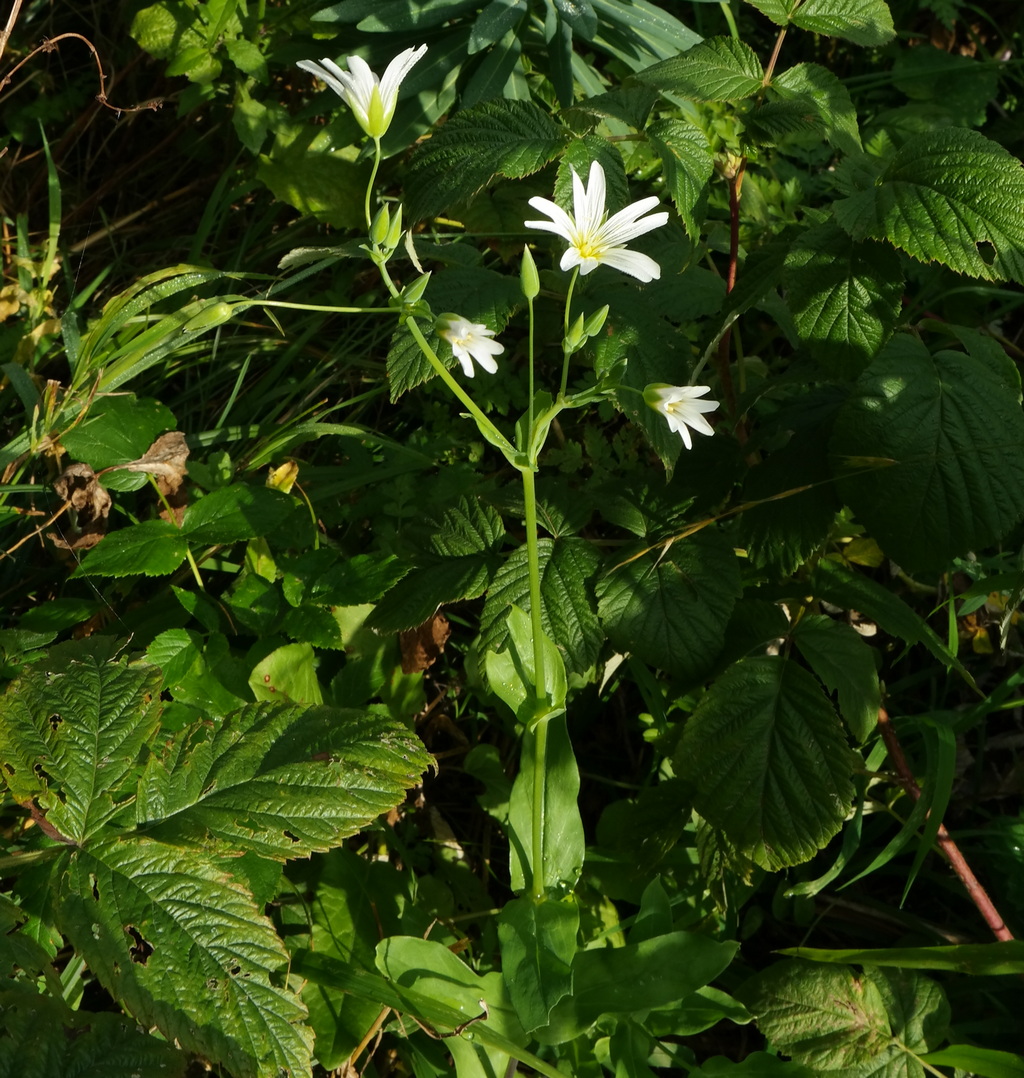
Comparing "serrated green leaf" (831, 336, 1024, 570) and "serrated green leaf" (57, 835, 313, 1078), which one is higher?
"serrated green leaf" (831, 336, 1024, 570)

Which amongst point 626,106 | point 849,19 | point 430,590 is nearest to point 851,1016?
point 430,590

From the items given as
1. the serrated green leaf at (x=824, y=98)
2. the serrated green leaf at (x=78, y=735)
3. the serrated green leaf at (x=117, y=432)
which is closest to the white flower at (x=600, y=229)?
the serrated green leaf at (x=824, y=98)

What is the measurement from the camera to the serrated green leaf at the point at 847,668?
56.7 inches

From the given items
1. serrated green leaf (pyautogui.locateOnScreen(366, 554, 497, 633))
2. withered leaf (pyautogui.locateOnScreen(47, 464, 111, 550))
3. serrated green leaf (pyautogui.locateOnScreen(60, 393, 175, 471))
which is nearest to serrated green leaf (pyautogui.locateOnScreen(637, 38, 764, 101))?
serrated green leaf (pyautogui.locateOnScreen(366, 554, 497, 633))

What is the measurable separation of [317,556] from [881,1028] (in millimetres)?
1161

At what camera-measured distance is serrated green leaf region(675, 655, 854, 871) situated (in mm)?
1383

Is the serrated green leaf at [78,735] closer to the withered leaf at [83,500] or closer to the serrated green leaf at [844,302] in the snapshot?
the withered leaf at [83,500]

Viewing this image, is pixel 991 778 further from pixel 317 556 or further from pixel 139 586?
pixel 139 586

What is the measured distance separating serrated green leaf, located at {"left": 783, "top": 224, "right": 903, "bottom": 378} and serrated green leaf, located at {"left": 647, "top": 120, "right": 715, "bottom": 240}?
16cm

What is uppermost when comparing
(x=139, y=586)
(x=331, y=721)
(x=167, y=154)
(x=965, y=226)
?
(x=965, y=226)

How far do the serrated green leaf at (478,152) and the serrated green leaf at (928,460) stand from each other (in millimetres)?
575

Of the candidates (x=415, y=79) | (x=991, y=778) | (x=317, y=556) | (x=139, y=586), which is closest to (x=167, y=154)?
(x=415, y=79)

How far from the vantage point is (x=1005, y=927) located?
1.56 metres

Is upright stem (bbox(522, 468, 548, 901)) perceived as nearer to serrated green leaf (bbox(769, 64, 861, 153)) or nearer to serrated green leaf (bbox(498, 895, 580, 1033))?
serrated green leaf (bbox(498, 895, 580, 1033))
